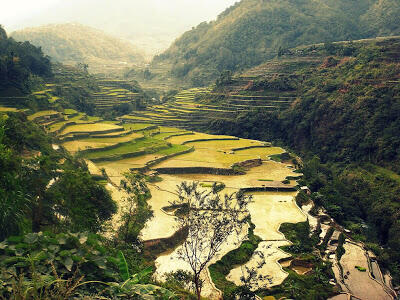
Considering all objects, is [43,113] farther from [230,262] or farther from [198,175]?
[230,262]

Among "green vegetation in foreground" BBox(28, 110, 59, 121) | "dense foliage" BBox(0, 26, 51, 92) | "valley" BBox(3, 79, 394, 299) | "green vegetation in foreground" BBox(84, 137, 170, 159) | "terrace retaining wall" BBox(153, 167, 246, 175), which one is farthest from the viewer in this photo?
"dense foliage" BBox(0, 26, 51, 92)

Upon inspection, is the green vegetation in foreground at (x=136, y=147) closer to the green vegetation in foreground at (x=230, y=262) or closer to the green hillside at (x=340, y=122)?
the green hillside at (x=340, y=122)

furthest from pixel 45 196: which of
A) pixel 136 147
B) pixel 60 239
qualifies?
pixel 136 147

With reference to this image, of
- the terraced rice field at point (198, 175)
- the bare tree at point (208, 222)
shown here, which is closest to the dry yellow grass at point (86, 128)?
the terraced rice field at point (198, 175)

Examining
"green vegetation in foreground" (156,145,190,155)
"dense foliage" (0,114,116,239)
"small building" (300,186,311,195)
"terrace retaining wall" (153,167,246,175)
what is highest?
"dense foliage" (0,114,116,239)

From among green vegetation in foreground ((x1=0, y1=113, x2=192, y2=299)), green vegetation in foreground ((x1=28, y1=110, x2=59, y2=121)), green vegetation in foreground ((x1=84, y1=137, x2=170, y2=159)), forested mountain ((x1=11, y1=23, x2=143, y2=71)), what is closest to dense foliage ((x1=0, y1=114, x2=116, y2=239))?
green vegetation in foreground ((x1=0, y1=113, x2=192, y2=299))

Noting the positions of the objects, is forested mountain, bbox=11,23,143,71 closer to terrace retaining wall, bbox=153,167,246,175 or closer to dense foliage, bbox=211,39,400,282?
dense foliage, bbox=211,39,400,282
